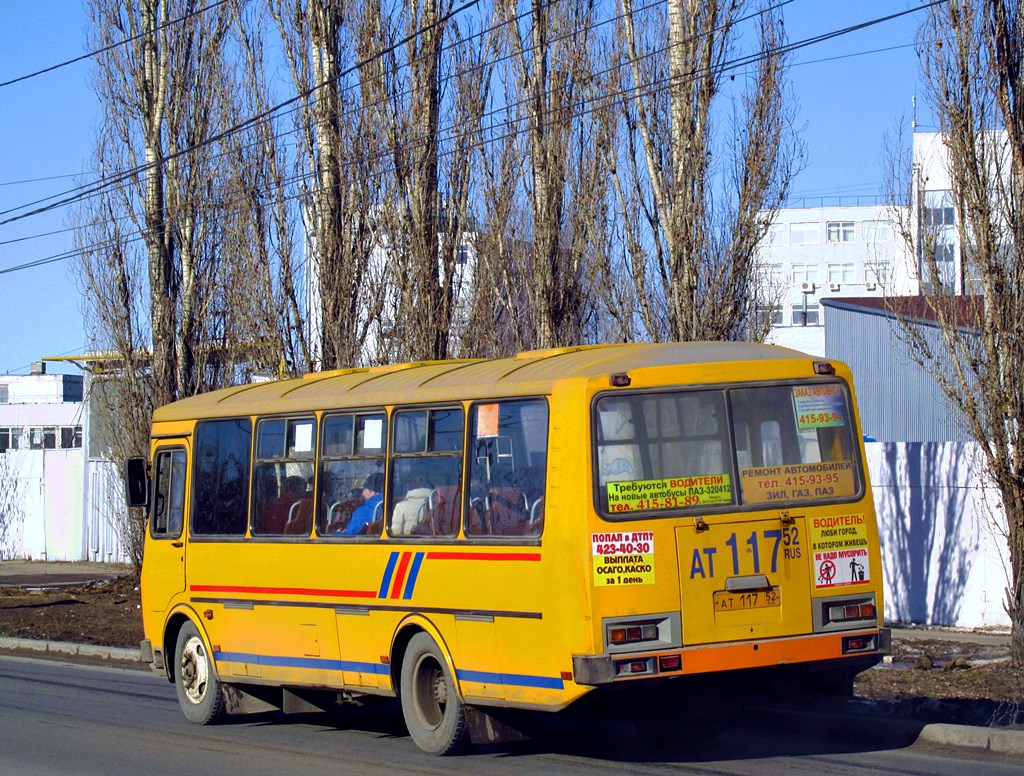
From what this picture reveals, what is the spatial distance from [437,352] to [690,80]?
19.3ft

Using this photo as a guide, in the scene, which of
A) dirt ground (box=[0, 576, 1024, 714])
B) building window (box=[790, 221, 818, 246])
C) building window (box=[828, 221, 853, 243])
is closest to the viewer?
dirt ground (box=[0, 576, 1024, 714])

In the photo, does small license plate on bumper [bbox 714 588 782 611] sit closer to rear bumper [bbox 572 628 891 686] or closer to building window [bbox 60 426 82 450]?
rear bumper [bbox 572 628 891 686]

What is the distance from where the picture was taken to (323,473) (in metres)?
11.0

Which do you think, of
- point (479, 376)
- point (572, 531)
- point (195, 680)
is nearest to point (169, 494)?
point (195, 680)

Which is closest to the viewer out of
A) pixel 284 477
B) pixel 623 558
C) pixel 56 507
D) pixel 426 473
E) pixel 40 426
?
pixel 623 558

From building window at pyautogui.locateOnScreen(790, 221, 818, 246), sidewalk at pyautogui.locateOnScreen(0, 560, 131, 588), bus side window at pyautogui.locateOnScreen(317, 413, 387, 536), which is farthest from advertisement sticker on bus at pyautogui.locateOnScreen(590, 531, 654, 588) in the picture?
building window at pyautogui.locateOnScreen(790, 221, 818, 246)

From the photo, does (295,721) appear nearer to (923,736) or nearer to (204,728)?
(204,728)

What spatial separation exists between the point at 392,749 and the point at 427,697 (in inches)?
24.1

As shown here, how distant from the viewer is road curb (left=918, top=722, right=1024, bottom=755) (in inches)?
363

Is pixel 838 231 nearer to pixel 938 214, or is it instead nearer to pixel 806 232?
pixel 806 232

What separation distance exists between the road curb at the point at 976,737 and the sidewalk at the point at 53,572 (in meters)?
22.8

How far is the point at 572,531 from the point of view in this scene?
859 centimetres

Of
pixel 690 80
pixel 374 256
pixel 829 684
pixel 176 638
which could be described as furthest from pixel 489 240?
pixel 829 684

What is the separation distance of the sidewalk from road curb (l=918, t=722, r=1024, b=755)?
2278 centimetres
